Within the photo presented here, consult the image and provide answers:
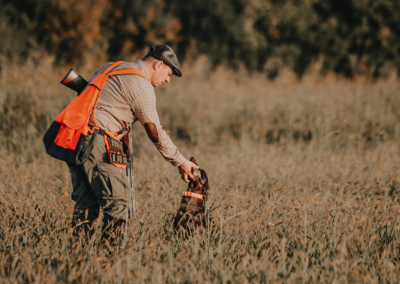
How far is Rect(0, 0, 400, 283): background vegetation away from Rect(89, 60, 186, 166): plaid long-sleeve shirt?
804 mm

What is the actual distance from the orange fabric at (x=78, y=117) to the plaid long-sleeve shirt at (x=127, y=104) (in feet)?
0.31

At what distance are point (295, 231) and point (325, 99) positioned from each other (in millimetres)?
6233

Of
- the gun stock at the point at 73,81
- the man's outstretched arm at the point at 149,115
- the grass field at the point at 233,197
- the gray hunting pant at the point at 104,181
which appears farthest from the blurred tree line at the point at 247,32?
the man's outstretched arm at the point at 149,115

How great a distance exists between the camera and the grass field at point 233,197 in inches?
102

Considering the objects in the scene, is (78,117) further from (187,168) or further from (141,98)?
(187,168)

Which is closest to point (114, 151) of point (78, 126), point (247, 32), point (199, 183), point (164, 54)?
point (78, 126)

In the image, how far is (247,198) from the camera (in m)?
4.06

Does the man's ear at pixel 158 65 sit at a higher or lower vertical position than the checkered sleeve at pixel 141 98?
higher

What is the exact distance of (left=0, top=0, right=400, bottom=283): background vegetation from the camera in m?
2.69

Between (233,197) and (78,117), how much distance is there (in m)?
1.81

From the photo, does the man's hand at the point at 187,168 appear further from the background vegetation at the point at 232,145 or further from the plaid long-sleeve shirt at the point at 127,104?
the background vegetation at the point at 232,145

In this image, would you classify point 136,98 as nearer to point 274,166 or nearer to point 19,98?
point 274,166

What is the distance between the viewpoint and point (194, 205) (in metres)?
3.14

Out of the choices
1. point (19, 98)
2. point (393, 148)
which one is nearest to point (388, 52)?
point (393, 148)
